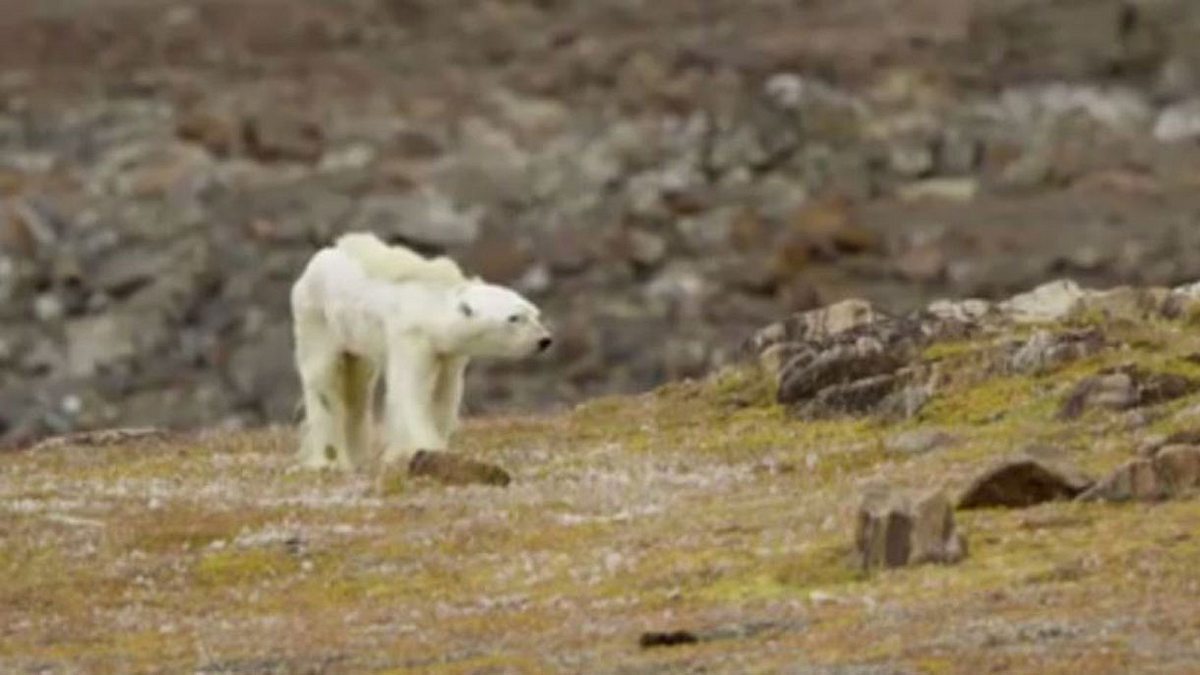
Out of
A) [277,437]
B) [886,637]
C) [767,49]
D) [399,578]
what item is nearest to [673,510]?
[399,578]

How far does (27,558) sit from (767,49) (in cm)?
10469

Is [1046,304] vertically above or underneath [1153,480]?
above

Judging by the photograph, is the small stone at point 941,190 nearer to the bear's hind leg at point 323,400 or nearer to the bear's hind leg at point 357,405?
the bear's hind leg at point 357,405

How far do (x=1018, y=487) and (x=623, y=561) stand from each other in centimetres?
356

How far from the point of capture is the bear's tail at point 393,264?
4900cm

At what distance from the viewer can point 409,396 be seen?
48594 millimetres

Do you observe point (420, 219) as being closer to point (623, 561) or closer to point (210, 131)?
point (210, 131)

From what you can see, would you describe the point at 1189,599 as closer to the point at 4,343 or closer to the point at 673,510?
the point at 673,510

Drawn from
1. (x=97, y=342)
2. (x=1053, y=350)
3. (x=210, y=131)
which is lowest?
(x=1053, y=350)

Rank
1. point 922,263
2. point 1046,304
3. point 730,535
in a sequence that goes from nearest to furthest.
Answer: point 730,535
point 1046,304
point 922,263

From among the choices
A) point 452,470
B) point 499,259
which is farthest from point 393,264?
point 499,259

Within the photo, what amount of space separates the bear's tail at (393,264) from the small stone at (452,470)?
3200 millimetres

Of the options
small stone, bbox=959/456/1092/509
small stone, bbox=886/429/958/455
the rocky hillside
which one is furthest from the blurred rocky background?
small stone, bbox=959/456/1092/509

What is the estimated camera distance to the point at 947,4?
502 feet
